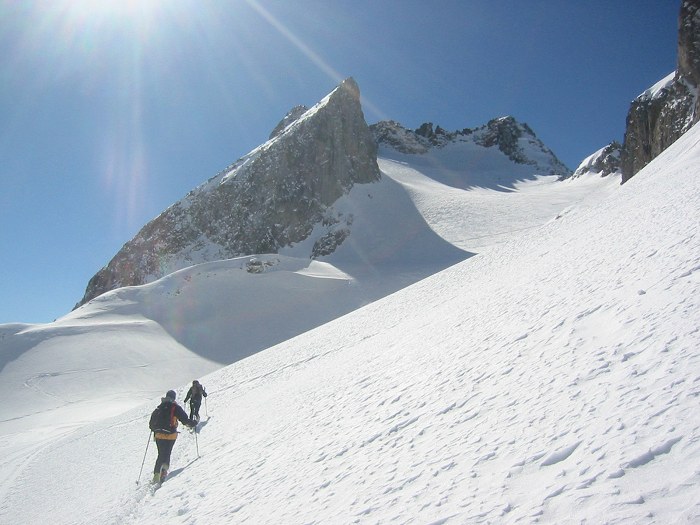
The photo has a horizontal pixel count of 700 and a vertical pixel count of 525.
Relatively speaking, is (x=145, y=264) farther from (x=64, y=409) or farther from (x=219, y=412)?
(x=219, y=412)

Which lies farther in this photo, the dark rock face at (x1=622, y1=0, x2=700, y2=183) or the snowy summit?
the dark rock face at (x1=622, y1=0, x2=700, y2=183)

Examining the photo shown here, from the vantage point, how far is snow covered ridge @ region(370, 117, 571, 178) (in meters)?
132

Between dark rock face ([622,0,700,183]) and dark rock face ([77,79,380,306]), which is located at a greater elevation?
dark rock face ([77,79,380,306])

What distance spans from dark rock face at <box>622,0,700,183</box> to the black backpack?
37.9 meters

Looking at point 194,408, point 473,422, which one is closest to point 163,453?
point 194,408

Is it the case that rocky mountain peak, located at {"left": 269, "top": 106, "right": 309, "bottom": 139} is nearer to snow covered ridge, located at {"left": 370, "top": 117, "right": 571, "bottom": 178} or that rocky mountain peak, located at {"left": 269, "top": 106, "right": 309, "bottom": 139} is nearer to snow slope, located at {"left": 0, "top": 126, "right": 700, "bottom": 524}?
snow covered ridge, located at {"left": 370, "top": 117, "right": 571, "bottom": 178}

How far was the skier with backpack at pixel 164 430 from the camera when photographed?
27.8ft

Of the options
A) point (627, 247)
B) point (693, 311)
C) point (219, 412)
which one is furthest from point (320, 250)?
point (693, 311)

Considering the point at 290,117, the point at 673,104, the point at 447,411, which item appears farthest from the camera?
the point at 290,117

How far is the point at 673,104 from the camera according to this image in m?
35.9

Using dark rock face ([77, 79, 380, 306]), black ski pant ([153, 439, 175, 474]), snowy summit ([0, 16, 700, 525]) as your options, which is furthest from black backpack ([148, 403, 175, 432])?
dark rock face ([77, 79, 380, 306])

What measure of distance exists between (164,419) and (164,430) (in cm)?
21

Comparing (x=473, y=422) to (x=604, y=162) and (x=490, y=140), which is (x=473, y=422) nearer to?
(x=604, y=162)

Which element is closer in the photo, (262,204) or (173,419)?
(173,419)
